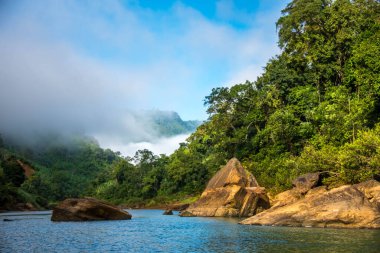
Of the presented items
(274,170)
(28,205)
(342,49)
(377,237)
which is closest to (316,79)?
(342,49)

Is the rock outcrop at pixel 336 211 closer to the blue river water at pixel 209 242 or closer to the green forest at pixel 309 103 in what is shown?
the blue river water at pixel 209 242

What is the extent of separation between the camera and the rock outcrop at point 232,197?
173 ft

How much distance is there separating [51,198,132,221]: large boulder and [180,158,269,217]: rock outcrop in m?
14.1

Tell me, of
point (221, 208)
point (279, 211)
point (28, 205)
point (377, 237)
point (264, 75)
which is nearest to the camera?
point (377, 237)

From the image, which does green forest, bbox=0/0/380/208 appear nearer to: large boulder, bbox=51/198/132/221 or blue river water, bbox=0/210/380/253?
blue river water, bbox=0/210/380/253

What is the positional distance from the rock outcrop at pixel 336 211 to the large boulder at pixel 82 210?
19.9 meters

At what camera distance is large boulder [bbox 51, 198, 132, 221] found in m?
47.3

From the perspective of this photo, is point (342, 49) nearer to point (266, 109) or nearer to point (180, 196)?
point (266, 109)

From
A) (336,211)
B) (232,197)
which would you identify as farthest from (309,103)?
(336,211)

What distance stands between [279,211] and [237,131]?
3896 centimetres

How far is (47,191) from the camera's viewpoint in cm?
13125

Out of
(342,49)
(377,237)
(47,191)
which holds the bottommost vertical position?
(377,237)

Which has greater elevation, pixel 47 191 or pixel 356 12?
pixel 356 12

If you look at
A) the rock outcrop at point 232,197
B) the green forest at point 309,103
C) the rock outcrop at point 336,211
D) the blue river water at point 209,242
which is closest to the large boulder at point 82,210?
the rock outcrop at point 232,197
